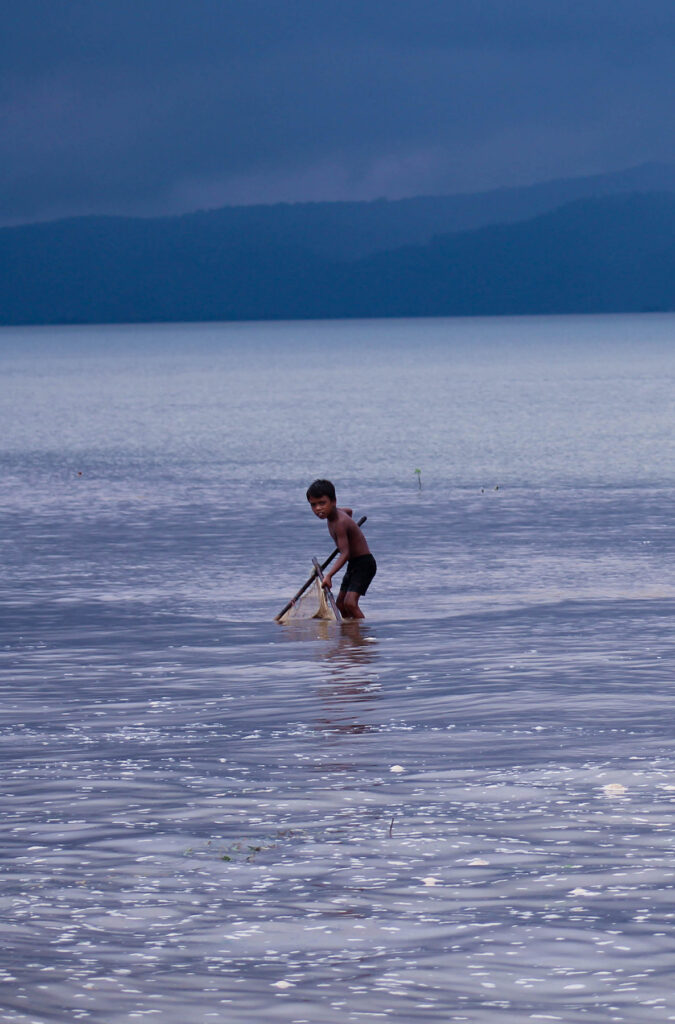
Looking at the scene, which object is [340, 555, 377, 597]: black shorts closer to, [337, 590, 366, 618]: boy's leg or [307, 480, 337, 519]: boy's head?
[337, 590, 366, 618]: boy's leg

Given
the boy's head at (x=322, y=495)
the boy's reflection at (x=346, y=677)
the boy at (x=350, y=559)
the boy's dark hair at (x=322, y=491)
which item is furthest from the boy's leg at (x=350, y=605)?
the boy's dark hair at (x=322, y=491)

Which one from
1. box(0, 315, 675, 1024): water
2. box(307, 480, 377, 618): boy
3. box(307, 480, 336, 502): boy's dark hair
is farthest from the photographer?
box(307, 480, 377, 618): boy

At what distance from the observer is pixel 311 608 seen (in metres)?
16.7

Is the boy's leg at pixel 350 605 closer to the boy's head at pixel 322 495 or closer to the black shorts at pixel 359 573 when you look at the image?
the black shorts at pixel 359 573

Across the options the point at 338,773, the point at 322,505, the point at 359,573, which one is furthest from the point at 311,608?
the point at 338,773

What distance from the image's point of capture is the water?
21.7ft

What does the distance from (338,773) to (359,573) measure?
24.2 feet

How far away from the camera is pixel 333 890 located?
7605mm

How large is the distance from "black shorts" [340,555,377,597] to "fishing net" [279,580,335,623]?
46 cm

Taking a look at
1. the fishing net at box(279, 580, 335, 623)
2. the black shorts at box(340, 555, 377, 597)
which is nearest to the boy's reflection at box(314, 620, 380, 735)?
the fishing net at box(279, 580, 335, 623)

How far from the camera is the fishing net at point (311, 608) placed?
16469 mm

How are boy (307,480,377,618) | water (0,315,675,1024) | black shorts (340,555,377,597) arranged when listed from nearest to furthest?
water (0,315,675,1024) < boy (307,480,377,618) < black shorts (340,555,377,597)

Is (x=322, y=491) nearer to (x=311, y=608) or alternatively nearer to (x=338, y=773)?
(x=311, y=608)

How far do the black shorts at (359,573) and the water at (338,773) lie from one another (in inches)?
28.4
